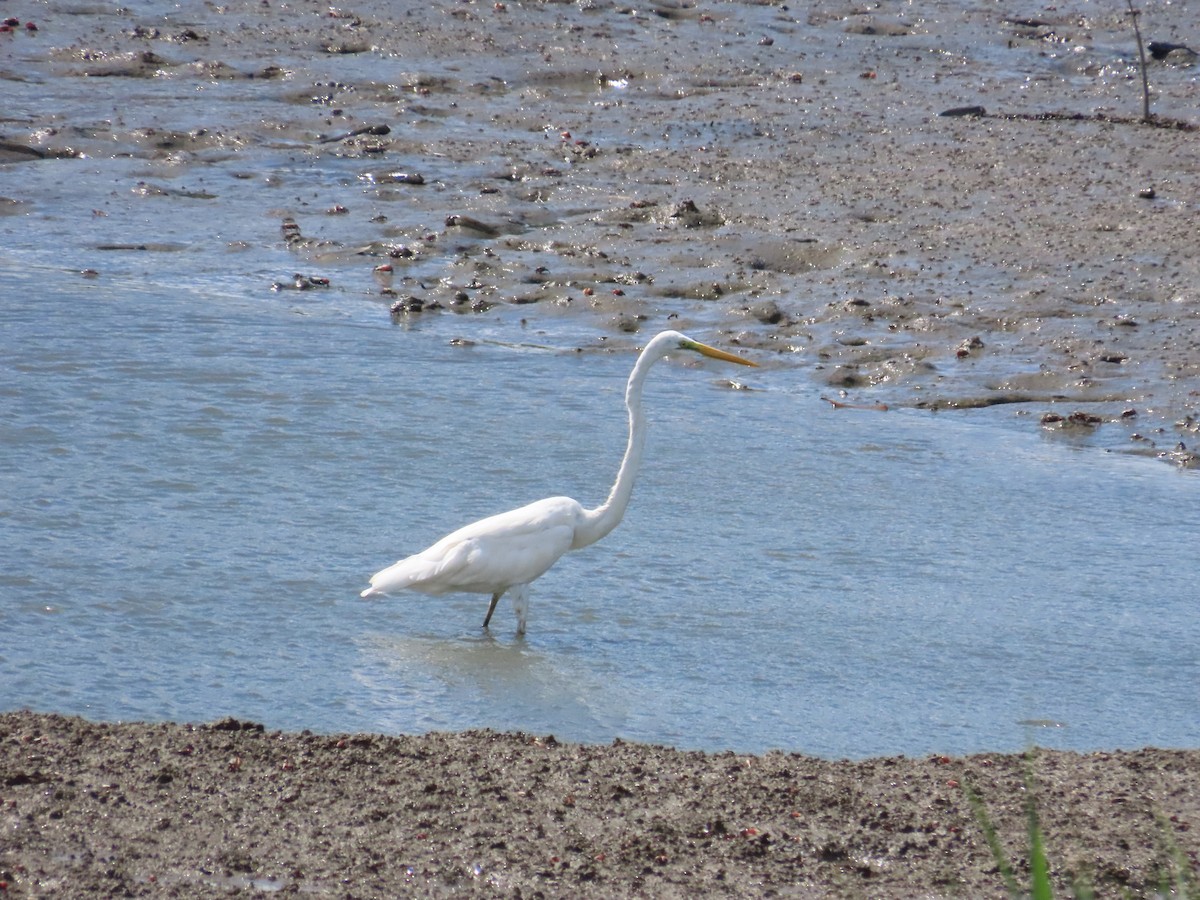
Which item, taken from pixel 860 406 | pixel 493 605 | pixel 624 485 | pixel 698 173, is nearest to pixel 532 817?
pixel 493 605

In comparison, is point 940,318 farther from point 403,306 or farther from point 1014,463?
point 403,306

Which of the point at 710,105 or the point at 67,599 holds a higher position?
the point at 710,105

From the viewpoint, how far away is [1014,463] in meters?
7.90

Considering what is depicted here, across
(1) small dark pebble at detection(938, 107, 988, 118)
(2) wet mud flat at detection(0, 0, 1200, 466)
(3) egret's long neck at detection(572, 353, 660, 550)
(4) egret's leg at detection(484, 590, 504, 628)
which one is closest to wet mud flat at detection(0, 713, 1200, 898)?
(4) egret's leg at detection(484, 590, 504, 628)

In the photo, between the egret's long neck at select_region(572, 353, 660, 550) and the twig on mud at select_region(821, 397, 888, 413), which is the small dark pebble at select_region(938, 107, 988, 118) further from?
the egret's long neck at select_region(572, 353, 660, 550)

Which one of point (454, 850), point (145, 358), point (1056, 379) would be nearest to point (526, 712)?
point (454, 850)

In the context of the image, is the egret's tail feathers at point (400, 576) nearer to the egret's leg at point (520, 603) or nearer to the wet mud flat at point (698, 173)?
the egret's leg at point (520, 603)

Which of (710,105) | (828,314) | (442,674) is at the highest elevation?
(710,105)

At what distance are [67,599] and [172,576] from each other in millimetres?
405

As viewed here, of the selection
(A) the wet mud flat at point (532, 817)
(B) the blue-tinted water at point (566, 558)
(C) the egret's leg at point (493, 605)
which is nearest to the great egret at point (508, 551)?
(C) the egret's leg at point (493, 605)

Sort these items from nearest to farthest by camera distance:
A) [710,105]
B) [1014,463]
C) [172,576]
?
[172,576]
[1014,463]
[710,105]

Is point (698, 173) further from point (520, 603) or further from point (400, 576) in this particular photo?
point (400, 576)

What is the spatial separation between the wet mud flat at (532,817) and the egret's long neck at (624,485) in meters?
1.70

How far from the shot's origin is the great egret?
18.7 ft
